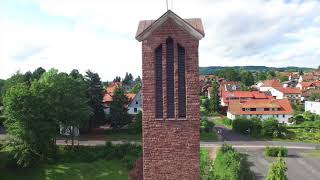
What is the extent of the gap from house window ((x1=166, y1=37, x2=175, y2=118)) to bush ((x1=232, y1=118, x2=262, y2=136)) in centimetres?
4448

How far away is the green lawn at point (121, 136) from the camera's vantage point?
5015cm

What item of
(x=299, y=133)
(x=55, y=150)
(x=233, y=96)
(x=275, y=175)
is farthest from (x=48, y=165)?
(x=233, y=96)

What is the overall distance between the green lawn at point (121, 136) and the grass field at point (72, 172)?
35.5 ft

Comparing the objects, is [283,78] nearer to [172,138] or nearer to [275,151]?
[275,151]

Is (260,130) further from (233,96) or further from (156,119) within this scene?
(156,119)

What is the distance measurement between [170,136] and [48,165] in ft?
95.3

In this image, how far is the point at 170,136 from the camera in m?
12.5

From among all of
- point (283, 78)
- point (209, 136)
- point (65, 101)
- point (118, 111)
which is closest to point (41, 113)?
point (65, 101)

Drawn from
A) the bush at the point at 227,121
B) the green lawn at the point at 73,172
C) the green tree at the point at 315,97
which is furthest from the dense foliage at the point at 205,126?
the green tree at the point at 315,97

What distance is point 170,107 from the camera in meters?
12.7

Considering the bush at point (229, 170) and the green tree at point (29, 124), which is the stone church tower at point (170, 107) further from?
the green tree at point (29, 124)

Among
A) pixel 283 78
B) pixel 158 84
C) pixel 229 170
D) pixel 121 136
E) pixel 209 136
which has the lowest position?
pixel 229 170

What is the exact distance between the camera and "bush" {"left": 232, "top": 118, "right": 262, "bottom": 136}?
55.5 meters

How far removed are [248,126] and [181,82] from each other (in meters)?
45.2
